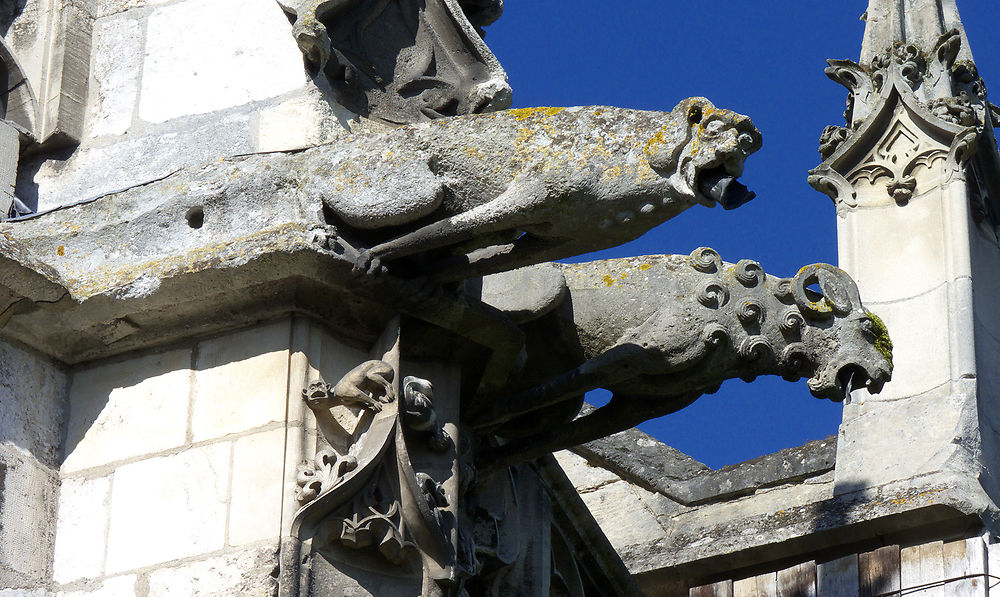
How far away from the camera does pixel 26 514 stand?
19.9ft

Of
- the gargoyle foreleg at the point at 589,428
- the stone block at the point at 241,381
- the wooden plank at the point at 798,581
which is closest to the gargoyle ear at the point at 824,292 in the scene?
the gargoyle foreleg at the point at 589,428

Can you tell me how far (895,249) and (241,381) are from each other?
5402 mm

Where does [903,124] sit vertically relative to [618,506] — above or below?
above

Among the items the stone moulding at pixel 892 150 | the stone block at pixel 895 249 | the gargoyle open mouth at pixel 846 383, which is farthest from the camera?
the stone moulding at pixel 892 150

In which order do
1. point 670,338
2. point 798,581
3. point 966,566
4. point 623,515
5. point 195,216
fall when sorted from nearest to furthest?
point 195,216, point 670,338, point 966,566, point 798,581, point 623,515

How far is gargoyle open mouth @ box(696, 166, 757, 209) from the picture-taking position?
5.73m

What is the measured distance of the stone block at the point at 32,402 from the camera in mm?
6180

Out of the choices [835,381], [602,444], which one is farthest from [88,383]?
[602,444]

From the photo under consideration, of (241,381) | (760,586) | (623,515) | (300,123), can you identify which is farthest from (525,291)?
(623,515)

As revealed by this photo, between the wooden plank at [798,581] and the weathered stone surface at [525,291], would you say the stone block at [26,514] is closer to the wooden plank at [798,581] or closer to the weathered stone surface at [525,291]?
the weathered stone surface at [525,291]

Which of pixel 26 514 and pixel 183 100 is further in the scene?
pixel 183 100

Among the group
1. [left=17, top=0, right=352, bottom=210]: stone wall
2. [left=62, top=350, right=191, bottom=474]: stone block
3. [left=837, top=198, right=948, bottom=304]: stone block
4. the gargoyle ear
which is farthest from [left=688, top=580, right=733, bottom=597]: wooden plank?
[left=62, top=350, right=191, bottom=474]: stone block

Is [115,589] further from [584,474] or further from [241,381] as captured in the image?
[584,474]

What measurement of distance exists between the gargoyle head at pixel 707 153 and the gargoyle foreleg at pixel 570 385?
807mm
